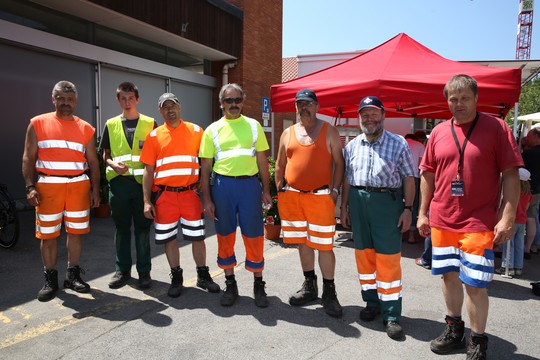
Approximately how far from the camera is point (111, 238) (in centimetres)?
637

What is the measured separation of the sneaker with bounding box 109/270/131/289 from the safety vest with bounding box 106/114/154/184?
1.04 metres

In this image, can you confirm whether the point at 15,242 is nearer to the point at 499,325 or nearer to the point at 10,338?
the point at 10,338

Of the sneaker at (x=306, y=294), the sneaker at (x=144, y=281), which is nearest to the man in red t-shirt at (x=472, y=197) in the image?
the sneaker at (x=306, y=294)

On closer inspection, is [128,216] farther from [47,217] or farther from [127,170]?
[47,217]

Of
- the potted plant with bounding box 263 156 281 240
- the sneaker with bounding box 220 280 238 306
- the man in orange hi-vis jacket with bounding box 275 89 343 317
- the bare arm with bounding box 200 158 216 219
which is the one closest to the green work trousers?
the bare arm with bounding box 200 158 216 219

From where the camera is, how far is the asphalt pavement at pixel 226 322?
2998 millimetres

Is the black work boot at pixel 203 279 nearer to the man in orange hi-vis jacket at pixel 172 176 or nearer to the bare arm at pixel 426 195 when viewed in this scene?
the man in orange hi-vis jacket at pixel 172 176

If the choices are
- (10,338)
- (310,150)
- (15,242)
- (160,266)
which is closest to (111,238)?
(15,242)

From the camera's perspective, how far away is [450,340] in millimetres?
2986

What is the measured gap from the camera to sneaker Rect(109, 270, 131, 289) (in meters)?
4.24

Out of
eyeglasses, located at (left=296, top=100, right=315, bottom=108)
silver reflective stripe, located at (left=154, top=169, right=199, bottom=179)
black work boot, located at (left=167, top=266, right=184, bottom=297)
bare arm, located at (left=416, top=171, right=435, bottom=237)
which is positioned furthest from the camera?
black work boot, located at (left=167, top=266, right=184, bottom=297)

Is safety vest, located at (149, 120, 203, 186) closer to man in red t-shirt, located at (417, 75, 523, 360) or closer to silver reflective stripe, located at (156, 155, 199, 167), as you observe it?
silver reflective stripe, located at (156, 155, 199, 167)

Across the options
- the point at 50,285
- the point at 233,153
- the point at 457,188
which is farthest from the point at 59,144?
the point at 457,188

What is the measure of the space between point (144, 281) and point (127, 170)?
1.17 metres
